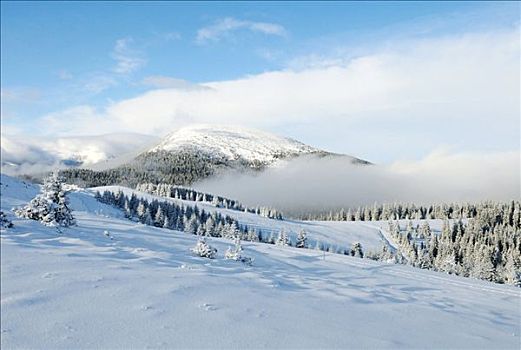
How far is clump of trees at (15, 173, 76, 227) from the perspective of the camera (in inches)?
911

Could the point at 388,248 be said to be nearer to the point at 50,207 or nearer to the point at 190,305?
the point at 50,207

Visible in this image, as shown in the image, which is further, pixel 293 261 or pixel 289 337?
pixel 293 261

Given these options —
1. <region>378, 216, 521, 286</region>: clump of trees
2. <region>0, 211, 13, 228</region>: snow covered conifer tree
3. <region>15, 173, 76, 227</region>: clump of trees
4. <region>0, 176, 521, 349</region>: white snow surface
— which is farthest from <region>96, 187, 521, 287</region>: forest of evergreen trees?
<region>0, 211, 13, 228</region>: snow covered conifer tree

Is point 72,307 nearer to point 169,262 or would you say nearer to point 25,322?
point 25,322

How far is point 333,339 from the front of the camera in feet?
46.3

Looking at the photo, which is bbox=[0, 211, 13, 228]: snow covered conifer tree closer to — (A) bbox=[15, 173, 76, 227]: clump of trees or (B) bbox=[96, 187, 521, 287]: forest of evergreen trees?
(A) bbox=[15, 173, 76, 227]: clump of trees

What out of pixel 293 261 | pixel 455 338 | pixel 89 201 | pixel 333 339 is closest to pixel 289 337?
pixel 333 339

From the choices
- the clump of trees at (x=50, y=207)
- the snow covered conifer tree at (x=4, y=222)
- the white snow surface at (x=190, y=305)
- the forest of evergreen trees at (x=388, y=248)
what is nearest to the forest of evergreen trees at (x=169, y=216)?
the forest of evergreen trees at (x=388, y=248)

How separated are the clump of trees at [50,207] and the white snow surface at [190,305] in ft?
3.32

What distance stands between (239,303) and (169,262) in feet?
21.3

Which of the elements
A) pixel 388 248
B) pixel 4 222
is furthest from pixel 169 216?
pixel 4 222

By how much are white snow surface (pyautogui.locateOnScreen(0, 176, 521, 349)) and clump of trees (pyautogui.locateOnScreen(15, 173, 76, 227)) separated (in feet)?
3.32

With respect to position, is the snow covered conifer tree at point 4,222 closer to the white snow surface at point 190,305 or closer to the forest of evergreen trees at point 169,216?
the white snow surface at point 190,305

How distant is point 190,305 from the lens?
49.2ft
